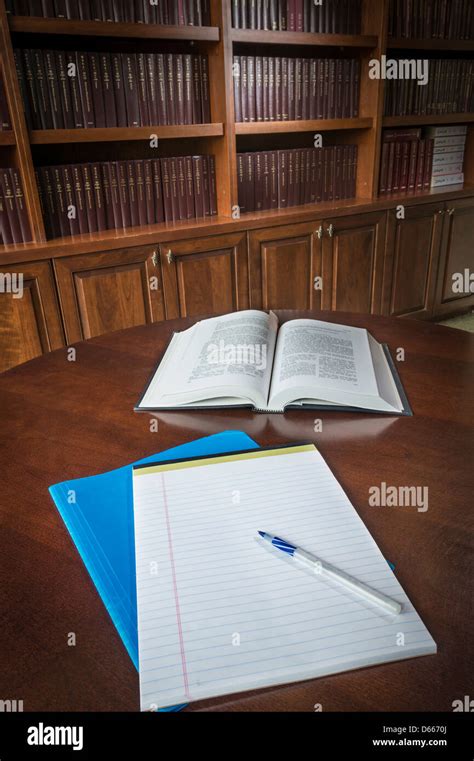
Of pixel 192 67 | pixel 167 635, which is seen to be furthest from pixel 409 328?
pixel 192 67

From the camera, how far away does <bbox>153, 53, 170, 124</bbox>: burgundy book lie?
196 cm

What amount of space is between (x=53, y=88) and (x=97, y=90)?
155 millimetres

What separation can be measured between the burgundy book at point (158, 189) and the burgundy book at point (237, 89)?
39 cm

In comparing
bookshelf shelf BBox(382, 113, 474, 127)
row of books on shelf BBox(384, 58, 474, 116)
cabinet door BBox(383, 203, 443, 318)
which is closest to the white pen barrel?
cabinet door BBox(383, 203, 443, 318)

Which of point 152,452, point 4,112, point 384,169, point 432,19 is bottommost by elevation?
point 152,452

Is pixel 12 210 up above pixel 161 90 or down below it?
below

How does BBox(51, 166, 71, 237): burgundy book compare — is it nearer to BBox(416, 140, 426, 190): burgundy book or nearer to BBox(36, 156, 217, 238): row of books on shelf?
BBox(36, 156, 217, 238): row of books on shelf

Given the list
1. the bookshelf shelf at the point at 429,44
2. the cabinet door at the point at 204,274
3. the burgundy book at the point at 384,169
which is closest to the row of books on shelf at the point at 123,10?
the cabinet door at the point at 204,274

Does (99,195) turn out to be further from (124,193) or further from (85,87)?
(85,87)

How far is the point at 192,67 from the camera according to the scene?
2.04 metres

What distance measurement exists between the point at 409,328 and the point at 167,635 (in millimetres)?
856

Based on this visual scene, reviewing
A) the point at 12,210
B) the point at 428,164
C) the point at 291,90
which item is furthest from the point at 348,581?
the point at 428,164

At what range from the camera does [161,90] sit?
2.00 metres

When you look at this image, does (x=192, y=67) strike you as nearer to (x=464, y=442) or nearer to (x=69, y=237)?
(x=69, y=237)
